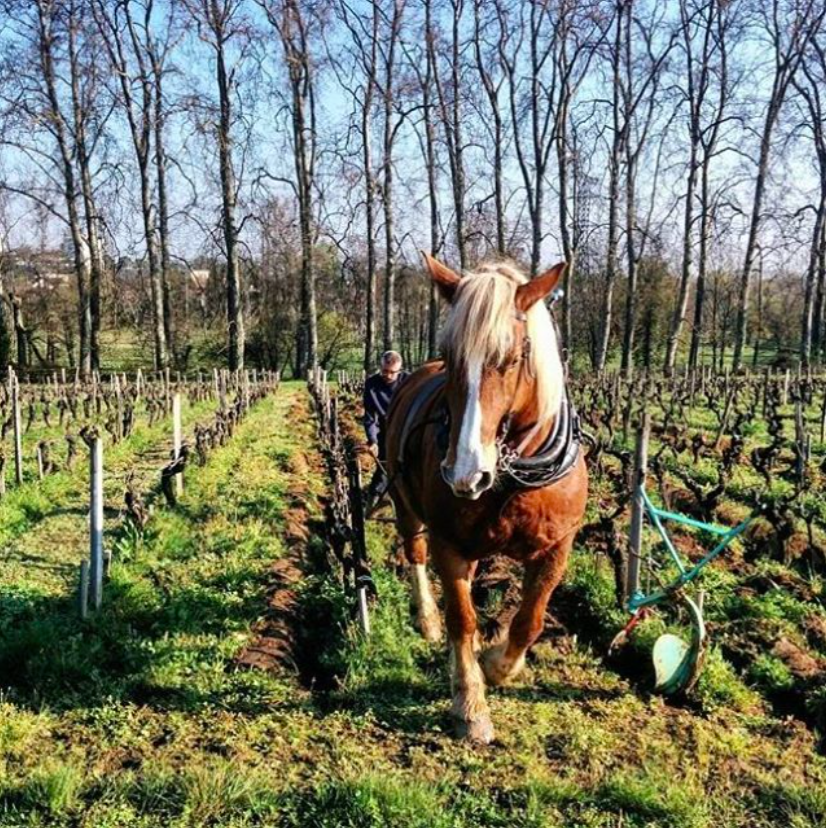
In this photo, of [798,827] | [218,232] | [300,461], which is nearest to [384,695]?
[798,827]

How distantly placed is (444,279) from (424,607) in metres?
2.41

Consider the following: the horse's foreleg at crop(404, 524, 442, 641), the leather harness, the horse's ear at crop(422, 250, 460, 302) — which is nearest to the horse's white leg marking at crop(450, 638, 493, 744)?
the leather harness

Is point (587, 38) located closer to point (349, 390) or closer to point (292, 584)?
point (349, 390)

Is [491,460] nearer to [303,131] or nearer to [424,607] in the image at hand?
[424,607]

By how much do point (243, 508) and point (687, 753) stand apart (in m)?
4.87

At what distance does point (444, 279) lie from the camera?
3275 millimetres

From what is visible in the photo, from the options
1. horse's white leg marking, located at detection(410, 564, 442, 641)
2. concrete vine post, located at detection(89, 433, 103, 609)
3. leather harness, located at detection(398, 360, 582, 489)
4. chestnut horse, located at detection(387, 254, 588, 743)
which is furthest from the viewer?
concrete vine post, located at detection(89, 433, 103, 609)

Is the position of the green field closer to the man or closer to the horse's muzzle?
the horse's muzzle

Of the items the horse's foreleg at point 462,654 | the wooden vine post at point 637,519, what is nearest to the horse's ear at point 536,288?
the horse's foreleg at point 462,654

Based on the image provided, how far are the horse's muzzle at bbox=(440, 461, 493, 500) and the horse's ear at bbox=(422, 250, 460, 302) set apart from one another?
819mm

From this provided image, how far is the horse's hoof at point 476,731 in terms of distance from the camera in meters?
3.42

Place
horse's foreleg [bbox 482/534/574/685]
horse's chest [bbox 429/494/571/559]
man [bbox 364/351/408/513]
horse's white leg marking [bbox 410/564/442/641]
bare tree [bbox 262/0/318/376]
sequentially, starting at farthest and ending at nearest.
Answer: bare tree [bbox 262/0/318/376]
man [bbox 364/351/408/513]
horse's white leg marking [bbox 410/564/442/641]
horse's foreleg [bbox 482/534/574/685]
horse's chest [bbox 429/494/571/559]

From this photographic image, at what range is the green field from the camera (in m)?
2.93

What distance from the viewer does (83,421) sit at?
551 inches
